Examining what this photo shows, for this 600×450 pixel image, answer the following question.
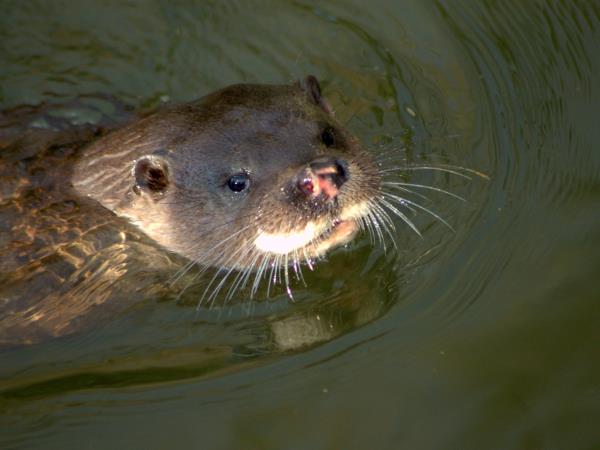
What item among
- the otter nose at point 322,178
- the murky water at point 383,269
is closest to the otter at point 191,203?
the otter nose at point 322,178

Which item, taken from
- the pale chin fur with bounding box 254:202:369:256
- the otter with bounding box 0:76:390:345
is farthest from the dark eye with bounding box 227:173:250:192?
the pale chin fur with bounding box 254:202:369:256

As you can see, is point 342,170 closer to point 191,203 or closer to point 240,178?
point 240,178

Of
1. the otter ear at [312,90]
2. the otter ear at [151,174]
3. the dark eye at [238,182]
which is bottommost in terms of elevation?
the dark eye at [238,182]

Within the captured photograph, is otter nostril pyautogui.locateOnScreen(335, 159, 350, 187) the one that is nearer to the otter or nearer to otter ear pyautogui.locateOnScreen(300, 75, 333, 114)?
the otter

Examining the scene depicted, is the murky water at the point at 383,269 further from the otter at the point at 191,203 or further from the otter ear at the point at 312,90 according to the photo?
the otter ear at the point at 312,90

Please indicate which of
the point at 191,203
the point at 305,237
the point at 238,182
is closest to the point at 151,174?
the point at 191,203

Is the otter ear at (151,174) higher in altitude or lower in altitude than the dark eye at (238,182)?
higher

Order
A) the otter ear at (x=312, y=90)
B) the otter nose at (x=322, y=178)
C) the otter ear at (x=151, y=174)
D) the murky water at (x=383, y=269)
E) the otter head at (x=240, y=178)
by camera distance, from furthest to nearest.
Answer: the otter ear at (x=312, y=90)
the otter ear at (x=151, y=174)
the murky water at (x=383, y=269)
the otter head at (x=240, y=178)
the otter nose at (x=322, y=178)
